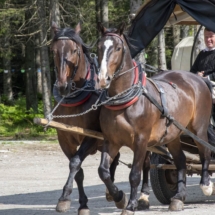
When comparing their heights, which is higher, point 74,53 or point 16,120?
point 74,53

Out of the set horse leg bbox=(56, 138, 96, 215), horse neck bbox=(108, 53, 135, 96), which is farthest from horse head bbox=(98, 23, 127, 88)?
horse leg bbox=(56, 138, 96, 215)

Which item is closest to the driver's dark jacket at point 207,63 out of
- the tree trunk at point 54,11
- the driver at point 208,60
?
the driver at point 208,60

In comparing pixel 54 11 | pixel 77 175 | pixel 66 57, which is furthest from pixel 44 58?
pixel 66 57

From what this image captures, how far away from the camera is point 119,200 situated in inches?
336

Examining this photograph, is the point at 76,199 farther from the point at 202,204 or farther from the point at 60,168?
the point at 60,168

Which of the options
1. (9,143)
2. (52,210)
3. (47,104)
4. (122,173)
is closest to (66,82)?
(52,210)

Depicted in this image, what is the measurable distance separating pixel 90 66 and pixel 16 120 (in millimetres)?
18071

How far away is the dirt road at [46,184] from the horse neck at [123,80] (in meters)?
1.94

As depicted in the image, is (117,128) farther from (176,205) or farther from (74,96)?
(176,205)

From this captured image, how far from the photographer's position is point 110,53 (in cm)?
783

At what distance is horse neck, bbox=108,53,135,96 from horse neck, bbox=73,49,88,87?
22.5 inches

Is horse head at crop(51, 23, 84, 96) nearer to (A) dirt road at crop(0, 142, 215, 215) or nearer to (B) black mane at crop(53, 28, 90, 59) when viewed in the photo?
(B) black mane at crop(53, 28, 90, 59)

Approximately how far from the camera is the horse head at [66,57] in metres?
8.05

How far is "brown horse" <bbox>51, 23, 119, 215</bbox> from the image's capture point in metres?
8.14
